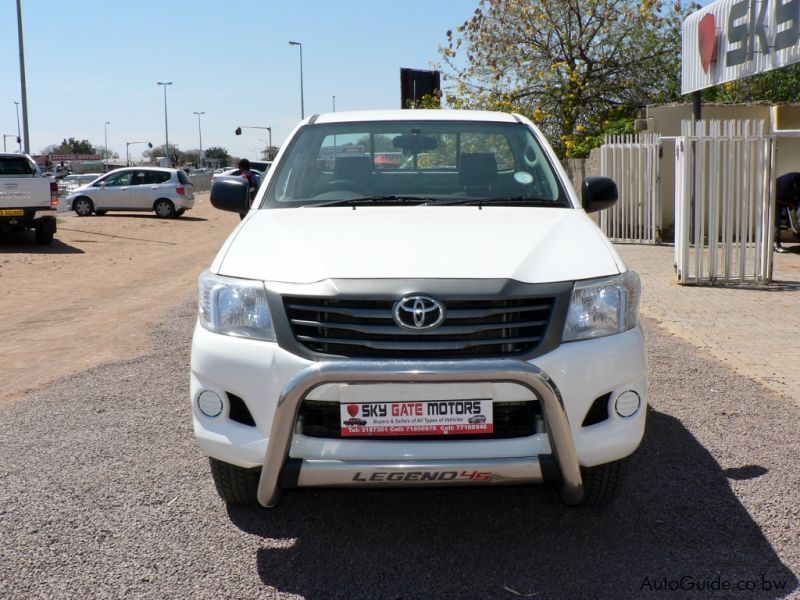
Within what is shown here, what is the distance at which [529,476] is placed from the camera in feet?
10.6

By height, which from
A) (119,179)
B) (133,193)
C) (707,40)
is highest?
(707,40)

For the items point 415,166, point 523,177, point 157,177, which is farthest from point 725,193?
point 157,177

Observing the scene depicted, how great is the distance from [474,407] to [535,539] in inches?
31.9

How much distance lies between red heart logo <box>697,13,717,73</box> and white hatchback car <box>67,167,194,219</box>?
1844cm

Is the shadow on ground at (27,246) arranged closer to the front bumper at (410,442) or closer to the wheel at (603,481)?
the front bumper at (410,442)

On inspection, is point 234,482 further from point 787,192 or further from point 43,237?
point 43,237

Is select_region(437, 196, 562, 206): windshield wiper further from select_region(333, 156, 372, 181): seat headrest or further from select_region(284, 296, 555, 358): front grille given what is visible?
select_region(284, 296, 555, 358): front grille

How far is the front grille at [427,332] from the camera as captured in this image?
3.23 meters

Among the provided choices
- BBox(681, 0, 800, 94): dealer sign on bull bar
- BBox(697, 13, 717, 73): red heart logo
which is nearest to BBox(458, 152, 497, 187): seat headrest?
BBox(681, 0, 800, 94): dealer sign on bull bar

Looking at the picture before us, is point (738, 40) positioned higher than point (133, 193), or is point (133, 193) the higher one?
point (738, 40)

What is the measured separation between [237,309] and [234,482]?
75 centimetres

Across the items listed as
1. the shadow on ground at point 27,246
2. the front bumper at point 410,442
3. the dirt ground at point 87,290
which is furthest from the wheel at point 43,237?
the front bumper at point 410,442

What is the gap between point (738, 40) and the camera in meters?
14.5
